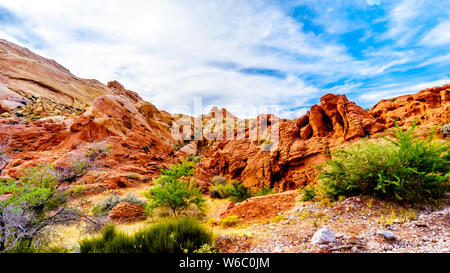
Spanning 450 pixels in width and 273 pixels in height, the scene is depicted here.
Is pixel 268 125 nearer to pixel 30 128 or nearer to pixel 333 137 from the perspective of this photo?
pixel 333 137

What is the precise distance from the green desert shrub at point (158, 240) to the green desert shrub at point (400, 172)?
13.8 feet

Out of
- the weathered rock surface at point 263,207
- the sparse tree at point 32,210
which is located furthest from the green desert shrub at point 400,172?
the sparse tree at point 32,210

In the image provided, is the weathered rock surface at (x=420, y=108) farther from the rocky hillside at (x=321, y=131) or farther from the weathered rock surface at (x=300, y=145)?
the weathered rock surface at (x=300, y=145)

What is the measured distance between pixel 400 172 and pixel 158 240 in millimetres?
5964

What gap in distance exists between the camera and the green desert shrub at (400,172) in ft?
15.4

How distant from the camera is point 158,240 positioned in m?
3.67

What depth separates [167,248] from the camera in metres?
3.54

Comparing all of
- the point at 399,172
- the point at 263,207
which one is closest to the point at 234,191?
the point at 263,207

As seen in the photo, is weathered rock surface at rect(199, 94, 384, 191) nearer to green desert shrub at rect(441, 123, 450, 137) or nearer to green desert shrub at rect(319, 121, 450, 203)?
green desert shrub at rect(441, 123, 450, 137)

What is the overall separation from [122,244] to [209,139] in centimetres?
3028

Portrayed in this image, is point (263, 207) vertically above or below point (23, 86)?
below

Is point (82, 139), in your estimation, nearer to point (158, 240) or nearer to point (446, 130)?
point (158, 240)

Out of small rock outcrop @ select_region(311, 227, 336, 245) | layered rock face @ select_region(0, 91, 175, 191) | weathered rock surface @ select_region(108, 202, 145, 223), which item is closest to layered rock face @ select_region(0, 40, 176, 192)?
layered rock face @ select_region(0, 91, 175, 191)

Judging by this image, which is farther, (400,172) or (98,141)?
(98,141)
